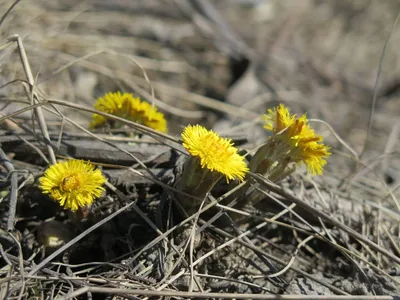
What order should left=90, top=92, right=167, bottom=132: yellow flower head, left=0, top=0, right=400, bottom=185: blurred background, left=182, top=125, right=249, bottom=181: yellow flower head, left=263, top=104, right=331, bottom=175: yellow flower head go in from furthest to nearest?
left=0, top=0, right=400, bottom=185: blurred background < left=90, top=92, right=167, bottom=132: yellow flower head < left=263, top=104, right=331, bottom=175: yellow flower head < left=182, top=125, right=249, bottom=181: yellow flower head

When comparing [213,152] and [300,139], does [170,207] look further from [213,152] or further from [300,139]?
[300,139]

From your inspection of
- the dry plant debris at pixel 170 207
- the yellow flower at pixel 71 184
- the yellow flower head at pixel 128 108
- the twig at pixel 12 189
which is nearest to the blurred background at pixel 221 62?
the dry plant debris at pixel 170 207

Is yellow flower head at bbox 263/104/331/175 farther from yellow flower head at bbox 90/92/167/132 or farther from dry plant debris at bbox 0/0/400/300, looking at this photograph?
yellow flower head at bbox 90/92/167/132

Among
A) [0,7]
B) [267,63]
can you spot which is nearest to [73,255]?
[0,7]

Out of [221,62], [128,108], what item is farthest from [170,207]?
[221,62]

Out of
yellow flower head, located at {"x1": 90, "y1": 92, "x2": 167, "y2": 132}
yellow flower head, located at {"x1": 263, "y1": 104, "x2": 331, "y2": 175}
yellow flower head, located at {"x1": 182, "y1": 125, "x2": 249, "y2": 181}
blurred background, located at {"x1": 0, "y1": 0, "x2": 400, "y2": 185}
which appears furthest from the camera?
blurred background, located at {"x1": 0, "y1": 0, "x2": 400, "y2": 185}

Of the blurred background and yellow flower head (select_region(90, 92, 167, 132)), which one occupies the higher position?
the blurred background

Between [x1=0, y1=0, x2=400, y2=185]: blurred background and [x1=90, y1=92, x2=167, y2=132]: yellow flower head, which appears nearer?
[x1=90, y1=92, x2=167, y2=132]: yellow flower head

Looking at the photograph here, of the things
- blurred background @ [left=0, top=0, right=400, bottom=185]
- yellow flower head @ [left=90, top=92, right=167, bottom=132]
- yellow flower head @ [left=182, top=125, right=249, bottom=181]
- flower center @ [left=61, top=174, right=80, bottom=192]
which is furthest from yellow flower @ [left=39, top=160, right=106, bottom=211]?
Answer: blurred background @ [left=0, top=0, right=400, bottom=185]
